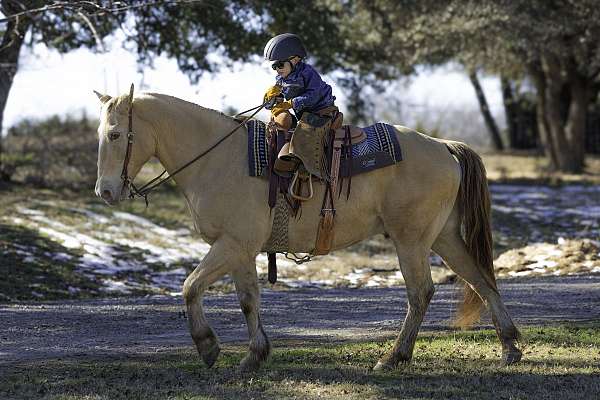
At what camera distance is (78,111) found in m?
23.1

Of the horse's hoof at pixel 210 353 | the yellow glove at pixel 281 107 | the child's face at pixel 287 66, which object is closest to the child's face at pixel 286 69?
the child's face at pixel 287 66

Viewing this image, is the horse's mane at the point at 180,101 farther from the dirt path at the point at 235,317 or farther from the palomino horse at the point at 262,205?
the dirt path at the point at 235,317

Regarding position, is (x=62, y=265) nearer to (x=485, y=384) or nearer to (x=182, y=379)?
(x=182, y=379)

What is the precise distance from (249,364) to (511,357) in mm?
2044

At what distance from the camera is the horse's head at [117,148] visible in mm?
6867

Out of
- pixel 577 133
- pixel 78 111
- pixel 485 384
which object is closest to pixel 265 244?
pixel 485 384

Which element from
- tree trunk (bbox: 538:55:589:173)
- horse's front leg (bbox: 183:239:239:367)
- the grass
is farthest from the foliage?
tree trunk (bbox: 538:55:589:173)

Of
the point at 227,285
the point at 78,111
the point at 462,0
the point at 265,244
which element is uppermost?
the point at 462,0

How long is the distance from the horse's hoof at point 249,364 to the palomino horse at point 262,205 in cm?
1

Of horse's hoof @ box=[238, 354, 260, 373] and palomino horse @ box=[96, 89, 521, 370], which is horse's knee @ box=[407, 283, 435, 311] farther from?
horse's hoof @ box=[238, 354, 260, 373]

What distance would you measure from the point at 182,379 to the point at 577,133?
25.7 meters

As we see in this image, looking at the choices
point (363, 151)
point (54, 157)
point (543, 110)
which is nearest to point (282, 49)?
point (363, 151)

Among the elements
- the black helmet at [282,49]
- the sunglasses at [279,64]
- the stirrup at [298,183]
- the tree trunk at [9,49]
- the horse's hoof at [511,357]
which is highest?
the tree trunk at [9,49]

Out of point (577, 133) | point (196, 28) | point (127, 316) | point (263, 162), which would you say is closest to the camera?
point (263, 162)
